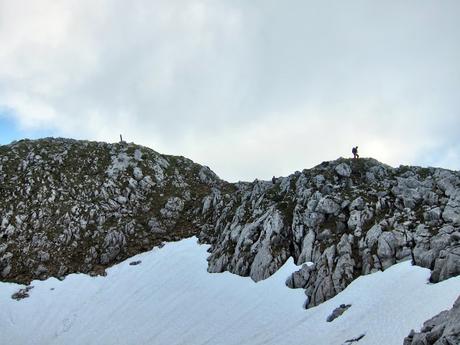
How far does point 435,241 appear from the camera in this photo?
108 ft

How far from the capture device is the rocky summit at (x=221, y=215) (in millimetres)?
36469

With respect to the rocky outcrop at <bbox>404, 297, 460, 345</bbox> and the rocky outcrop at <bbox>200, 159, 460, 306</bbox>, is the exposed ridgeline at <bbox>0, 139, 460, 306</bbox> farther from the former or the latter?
the rocky outcrop at <bbox>404, 297, 460, 345</bbox>

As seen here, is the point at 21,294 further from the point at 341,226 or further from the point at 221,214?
the point at 341,226

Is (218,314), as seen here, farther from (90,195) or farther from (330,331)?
(90,195)

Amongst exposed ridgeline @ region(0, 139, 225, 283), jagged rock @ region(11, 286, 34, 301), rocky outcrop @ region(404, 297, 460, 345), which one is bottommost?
rocky outcrop @ region(404, 297, 460, 345)

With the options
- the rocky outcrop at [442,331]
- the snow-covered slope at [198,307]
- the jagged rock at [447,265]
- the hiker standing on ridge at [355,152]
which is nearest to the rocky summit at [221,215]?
the jagged rock at [447,265]

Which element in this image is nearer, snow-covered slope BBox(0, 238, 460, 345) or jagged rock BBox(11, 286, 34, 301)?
snow-covered slope BBox(0, 238, 460, 345)

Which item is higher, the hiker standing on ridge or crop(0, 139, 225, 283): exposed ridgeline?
crop(0, 139, 225, 283): exposed ridgeline

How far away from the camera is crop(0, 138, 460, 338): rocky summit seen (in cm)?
3647

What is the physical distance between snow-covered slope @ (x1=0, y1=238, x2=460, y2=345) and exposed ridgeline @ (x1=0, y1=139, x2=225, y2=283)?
351 centimetres

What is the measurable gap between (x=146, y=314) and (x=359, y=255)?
22281mm

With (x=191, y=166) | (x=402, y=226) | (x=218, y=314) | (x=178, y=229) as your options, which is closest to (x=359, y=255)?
(x=402, y=226)

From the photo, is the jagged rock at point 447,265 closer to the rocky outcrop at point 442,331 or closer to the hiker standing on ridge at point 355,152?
the rocky outcrop at point 442,331

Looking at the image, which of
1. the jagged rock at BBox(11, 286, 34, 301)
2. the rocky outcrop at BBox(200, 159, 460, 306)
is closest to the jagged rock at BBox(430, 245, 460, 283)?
the rocky outcrop at BBox(200, 159, 460, 306)
